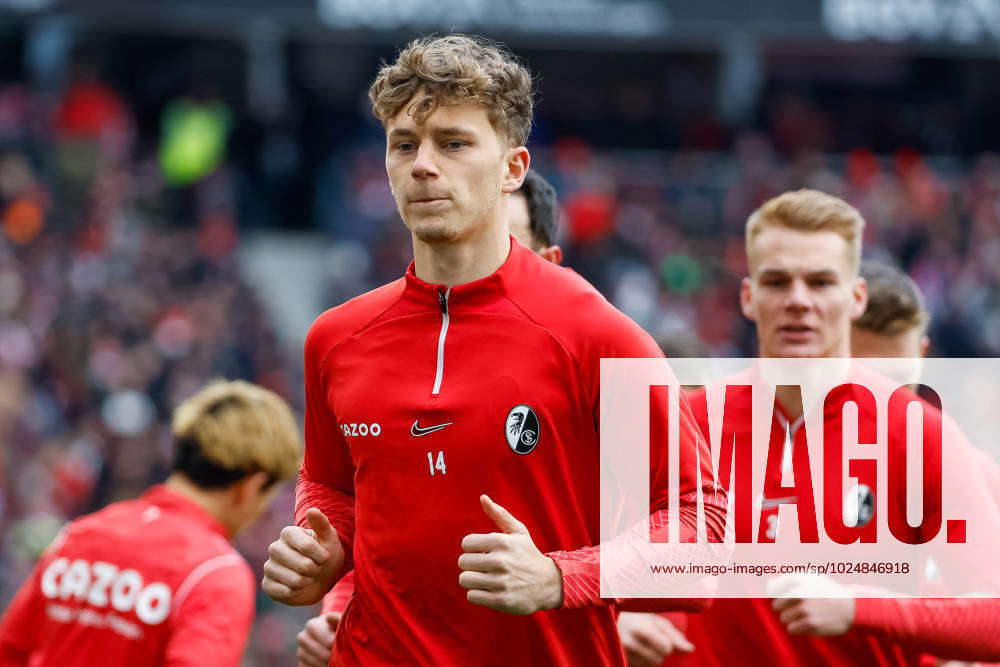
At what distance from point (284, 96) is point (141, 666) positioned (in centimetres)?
1603

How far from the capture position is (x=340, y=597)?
414cm

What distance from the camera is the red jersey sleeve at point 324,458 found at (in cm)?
375

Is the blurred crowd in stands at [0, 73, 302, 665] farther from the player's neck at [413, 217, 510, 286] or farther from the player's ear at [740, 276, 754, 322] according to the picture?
the player's neck at [413, 217, 510, 286]

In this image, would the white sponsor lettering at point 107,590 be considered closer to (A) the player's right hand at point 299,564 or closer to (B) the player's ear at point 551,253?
(A) the player's right hand at point 299,564

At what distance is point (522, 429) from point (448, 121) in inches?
28.6

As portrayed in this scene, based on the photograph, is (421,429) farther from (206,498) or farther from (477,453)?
(206,498)

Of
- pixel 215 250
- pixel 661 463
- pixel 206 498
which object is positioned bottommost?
pixel 206 498

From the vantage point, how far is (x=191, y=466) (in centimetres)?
488

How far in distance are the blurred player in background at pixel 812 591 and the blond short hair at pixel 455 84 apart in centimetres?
131

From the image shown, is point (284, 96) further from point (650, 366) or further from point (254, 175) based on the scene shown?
point (650, 366)

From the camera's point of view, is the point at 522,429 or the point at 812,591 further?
the point at 812,591

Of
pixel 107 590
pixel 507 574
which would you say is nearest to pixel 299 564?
pixel 507 574

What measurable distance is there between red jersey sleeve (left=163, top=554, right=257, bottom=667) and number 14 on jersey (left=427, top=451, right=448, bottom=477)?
4.12ft

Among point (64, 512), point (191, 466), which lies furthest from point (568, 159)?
point (191, 466)
